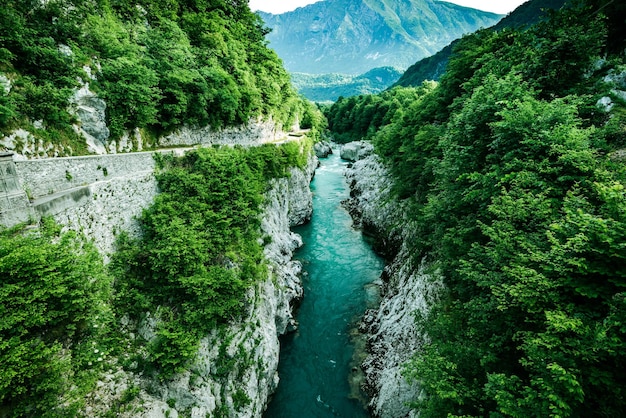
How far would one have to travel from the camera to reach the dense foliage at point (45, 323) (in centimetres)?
709

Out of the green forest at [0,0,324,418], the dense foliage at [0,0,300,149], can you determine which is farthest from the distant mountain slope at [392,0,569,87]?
the green forest at [0,0,324,418]

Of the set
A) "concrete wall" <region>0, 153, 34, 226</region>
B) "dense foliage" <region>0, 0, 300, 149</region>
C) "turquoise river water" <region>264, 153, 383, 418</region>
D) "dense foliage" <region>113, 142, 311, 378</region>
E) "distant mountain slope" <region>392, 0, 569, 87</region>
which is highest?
"distant mountain slope" <region>392, 0, 569, 87</region>

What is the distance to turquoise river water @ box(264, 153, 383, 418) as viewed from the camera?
14461mm

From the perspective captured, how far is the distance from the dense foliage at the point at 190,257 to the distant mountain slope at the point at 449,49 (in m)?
105

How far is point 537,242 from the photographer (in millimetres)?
8133

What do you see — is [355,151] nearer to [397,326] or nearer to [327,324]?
[327,324]

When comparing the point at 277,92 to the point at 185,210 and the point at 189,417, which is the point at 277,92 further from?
the point at 189,417

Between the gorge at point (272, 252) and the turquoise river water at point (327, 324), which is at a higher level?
the gorge at point (272, 252)

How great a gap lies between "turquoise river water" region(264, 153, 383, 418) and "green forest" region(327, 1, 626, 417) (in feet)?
18.2

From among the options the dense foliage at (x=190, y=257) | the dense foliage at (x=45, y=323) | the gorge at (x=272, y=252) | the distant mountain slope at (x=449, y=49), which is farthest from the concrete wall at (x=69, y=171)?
the distant mountain slope at (x=449, y=49)

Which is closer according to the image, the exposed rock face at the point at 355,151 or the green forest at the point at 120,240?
the green forest at the point at 120,240

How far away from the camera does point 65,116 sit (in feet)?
45.1

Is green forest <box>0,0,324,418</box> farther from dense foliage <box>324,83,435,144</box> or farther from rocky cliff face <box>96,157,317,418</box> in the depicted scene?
dense foliage <box>324,83,435,144</box>

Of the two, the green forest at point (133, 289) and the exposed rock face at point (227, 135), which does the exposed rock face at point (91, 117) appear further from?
the exposed rock face at point (227, 135)
